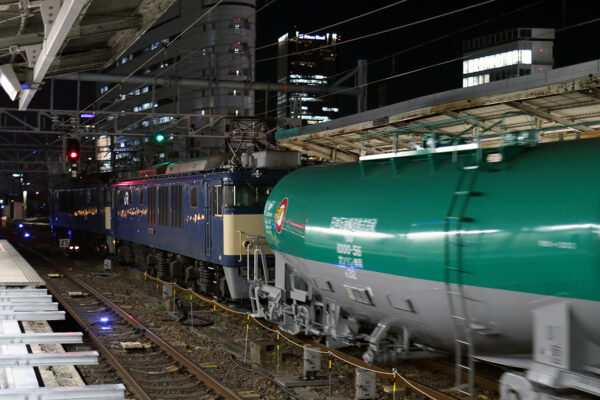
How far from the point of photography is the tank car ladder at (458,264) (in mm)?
7715

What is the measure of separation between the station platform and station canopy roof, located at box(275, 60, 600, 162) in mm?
5142

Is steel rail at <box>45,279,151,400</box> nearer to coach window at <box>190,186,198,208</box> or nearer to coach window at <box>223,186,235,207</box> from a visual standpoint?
coach window at <box>190,186,198,208</box>

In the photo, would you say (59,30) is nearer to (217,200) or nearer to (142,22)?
(142,22)

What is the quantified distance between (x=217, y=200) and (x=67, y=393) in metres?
11.6

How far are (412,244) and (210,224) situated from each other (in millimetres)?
9862

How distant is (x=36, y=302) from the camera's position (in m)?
10.6

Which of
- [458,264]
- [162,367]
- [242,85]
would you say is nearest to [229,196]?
[162,367]

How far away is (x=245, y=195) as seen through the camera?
16719mm

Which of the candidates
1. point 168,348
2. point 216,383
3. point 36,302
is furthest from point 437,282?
point 168,348

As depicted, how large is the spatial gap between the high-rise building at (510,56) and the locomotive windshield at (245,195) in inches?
4528

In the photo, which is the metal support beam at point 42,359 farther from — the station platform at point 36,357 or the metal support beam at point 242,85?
the metal support beam at point 242,85

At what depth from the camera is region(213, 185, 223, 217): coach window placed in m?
16.9

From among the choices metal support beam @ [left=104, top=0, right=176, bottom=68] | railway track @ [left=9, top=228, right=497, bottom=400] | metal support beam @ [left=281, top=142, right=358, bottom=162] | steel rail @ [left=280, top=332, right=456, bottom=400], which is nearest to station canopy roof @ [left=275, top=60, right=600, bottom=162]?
metal support beam @ [left=281, top=142, right=358, bottom=162]

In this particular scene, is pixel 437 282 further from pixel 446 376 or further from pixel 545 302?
pixel 446 376
